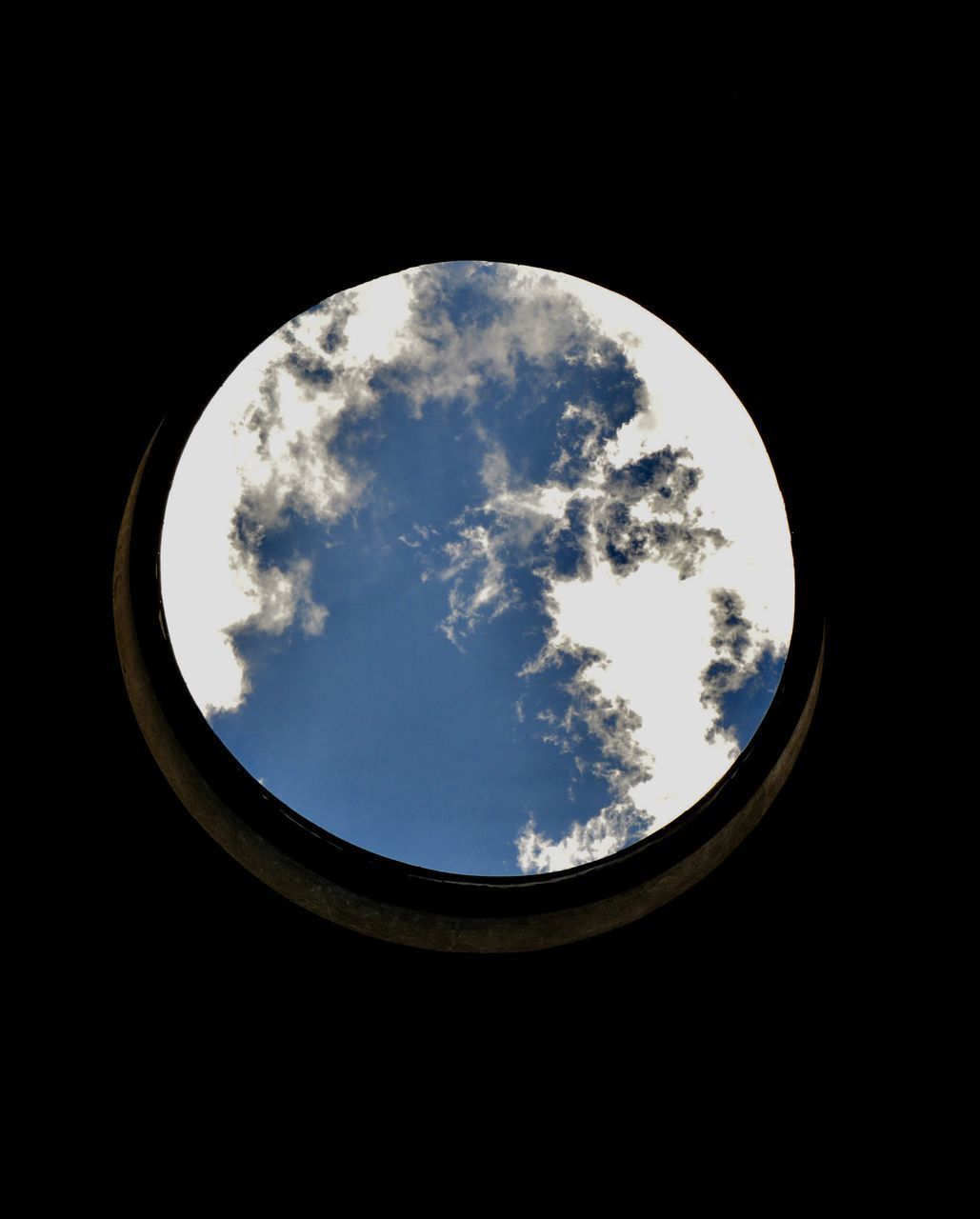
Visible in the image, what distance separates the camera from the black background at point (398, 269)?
4.56 metres

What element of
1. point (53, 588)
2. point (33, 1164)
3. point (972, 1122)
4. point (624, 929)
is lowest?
point (33, 1164)

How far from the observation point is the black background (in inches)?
179

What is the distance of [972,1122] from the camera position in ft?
16.4

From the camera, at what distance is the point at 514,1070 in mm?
5410

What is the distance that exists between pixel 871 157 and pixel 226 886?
6.80 m

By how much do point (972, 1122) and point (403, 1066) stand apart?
14.0 feet

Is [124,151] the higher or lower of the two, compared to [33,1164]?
higher

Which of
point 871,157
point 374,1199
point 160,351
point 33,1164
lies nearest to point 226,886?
point 33,1164

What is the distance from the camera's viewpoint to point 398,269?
5.48m

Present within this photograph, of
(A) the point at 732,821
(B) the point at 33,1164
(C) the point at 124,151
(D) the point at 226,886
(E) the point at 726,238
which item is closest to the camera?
(C) the point at 124,151

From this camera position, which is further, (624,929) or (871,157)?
(624,929)

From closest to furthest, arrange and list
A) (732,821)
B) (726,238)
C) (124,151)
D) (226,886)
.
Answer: (124,151) < (726,238) < (226,886) < (732,821)

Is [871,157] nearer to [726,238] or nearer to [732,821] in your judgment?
[726,238]

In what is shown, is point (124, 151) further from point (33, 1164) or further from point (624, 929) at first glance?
point (33, 1164)
